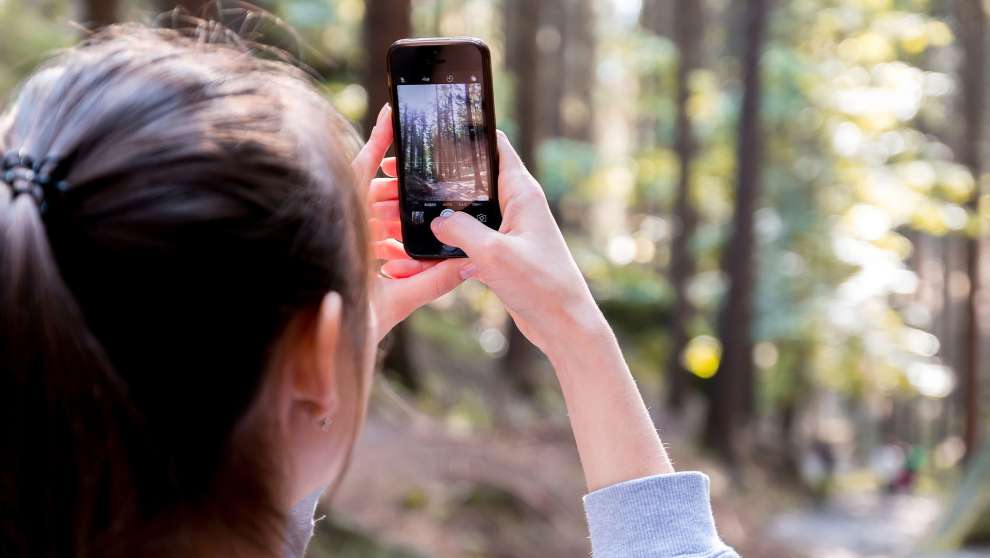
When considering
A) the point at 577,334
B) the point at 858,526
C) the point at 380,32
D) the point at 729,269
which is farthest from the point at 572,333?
the point at 858,526

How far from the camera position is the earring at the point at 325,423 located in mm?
1256

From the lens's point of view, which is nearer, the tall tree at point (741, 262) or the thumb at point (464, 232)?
the thumb at point (464, 232)

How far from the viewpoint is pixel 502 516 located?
29.7ft

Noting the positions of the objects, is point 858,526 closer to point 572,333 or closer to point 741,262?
point 741,262

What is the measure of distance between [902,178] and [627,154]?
5.70 m

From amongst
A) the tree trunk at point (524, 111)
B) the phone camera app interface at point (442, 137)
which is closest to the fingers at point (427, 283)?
the phone camera app interface at point (442, 137)

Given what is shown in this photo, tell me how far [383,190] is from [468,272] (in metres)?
0.29

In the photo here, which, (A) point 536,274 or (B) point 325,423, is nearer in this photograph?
(B) point 325,423

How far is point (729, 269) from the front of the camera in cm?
1752

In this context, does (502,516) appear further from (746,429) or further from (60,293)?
(746,429)

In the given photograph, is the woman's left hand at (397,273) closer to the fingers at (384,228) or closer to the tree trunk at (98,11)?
the fingers at (384,228)

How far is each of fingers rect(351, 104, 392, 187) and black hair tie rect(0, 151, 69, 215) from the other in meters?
0.71

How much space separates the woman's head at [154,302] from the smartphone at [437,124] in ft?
2.19

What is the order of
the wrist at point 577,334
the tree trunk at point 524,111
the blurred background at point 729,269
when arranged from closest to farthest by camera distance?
the wrist at point 577,334 < the blurred background at point 729,269 < the tree trunk at point 524,111
